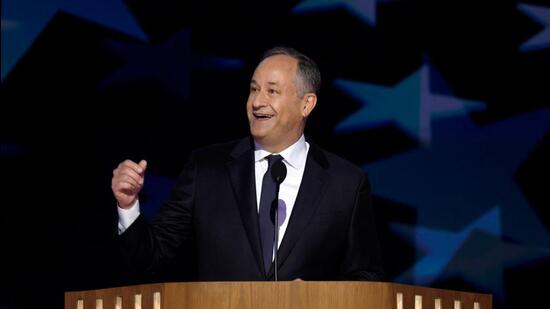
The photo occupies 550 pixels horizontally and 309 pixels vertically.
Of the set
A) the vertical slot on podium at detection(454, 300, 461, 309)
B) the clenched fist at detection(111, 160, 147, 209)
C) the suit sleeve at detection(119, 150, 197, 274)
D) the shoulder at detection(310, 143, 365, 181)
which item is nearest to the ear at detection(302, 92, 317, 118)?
the shoulder at detection(310, 143, 365, 181)

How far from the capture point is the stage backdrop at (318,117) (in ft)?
12.3

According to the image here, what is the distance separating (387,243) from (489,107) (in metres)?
0.66

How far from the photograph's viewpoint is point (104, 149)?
12.5 feet

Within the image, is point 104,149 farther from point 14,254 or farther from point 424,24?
point 424,24

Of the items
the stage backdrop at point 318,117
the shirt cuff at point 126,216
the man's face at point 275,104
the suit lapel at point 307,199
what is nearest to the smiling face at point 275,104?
the man's face at point 275,104

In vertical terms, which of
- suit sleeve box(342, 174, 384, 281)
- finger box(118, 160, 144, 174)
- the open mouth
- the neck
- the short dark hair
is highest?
the short dark hair

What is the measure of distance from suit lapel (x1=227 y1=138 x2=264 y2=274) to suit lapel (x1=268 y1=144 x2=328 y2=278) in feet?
0.25

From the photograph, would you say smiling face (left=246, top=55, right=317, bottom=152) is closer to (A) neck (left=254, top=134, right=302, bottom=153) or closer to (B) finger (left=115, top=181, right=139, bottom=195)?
(A) neck (left=254, top=134, right=302, bottom=153)

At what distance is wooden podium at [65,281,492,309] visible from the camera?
2.33 meters

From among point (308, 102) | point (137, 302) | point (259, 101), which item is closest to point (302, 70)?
point (308, 102)

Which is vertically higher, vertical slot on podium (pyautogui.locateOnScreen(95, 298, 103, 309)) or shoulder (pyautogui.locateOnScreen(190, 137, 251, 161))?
shoulder (pyautogui.locateOnScreen(190, 137, 251, 161))

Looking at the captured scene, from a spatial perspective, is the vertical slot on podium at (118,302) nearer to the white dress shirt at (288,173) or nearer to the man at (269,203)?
the man at (269,203)

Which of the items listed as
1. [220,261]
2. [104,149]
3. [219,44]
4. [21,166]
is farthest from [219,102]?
[220,261]

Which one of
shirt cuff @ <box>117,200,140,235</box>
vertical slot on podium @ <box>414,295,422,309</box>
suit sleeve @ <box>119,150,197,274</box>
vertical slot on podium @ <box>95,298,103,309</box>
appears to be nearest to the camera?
vertical slot on podium @ <box>95,298,103,309</box>
